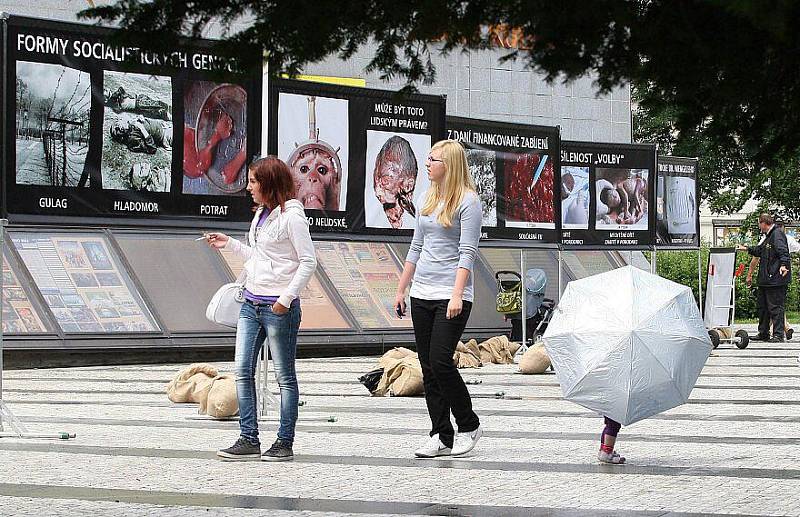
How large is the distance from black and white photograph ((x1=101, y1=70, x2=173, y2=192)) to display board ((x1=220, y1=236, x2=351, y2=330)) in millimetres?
7358

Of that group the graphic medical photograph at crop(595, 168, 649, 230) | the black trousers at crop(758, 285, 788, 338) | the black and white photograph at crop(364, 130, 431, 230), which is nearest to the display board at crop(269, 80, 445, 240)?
the black and white photograph at crop(364, 130, 431, 230)

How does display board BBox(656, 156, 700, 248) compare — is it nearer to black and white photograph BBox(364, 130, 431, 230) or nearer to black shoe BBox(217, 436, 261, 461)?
black and white photograph BBox(364, 130, 431, 230)

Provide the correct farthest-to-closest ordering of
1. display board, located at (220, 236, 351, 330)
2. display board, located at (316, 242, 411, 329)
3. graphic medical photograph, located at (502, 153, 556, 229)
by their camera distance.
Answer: display board, located at (316, 242, 411, 329)
display board, located at (220, 236, 351, 330)
graphic medical photograph, located at (502, 153, 556, 229)

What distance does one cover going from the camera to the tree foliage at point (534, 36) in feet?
13.5

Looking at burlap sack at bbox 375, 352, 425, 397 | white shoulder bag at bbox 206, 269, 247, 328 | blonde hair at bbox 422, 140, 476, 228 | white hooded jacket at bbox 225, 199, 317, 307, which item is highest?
blonde hair at bbox 422, 140, 476, 228

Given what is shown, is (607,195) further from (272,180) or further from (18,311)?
(272,180)

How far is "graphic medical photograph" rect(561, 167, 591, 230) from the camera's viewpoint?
18.7 m

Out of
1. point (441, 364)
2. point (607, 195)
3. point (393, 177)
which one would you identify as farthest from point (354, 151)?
point (607, 195)

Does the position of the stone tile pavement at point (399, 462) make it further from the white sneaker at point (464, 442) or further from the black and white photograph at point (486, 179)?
the black and white photograph at point (486, 179)

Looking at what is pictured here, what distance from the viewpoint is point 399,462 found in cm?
820

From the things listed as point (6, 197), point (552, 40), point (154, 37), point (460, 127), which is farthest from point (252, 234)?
point (460, 127)

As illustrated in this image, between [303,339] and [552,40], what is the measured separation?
1452 cm

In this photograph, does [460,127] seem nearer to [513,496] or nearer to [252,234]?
[252,234]

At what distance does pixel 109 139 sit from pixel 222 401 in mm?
2183
